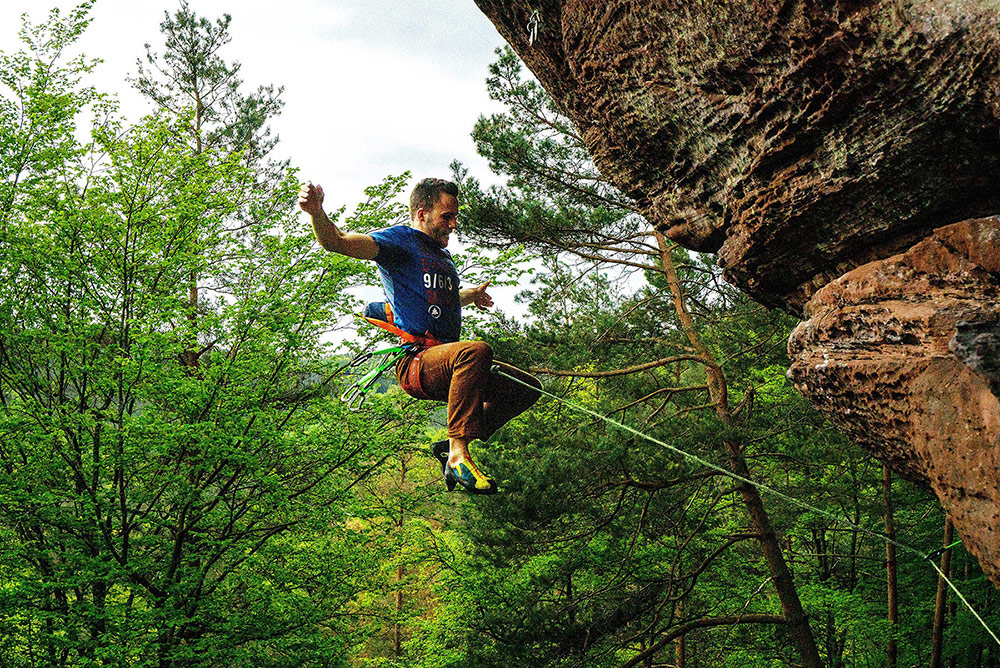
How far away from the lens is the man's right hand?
388 centimetres

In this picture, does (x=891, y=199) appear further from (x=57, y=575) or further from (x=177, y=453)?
(x=57, y=575)

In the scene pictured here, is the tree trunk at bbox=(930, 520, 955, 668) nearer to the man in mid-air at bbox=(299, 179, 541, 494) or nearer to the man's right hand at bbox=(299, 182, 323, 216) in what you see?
the man in mid-air at bbox=(299, 179, 541, 494)

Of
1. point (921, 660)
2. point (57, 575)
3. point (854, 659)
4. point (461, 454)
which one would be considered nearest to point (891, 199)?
point (461, 454)

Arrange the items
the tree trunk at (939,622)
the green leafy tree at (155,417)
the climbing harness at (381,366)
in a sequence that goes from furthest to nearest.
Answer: the tree trunk at (939,622) → the green leafy tree at (155,417) → the climbing harness at (381,366)

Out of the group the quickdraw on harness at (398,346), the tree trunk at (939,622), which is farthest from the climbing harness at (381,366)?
the tree trunk at (939,622)

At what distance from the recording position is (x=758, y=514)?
1107cm

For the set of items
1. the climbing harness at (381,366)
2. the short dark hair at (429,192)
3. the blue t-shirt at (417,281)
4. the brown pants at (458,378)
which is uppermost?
the short dark hair at (429,192)

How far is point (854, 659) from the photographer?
17766mm

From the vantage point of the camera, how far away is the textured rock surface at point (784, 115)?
3.60 m

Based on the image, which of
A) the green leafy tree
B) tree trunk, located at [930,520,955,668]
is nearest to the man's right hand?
the green leafy tree

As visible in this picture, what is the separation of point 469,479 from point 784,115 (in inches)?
96.2

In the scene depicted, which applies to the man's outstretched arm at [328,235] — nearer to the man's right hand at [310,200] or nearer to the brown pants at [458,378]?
the man's right hand at [310,200]

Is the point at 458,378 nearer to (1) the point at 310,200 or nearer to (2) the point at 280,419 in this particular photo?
(1) the point at 310,200

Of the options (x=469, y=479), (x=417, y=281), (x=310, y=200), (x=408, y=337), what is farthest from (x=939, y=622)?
(x=310, y=200)
